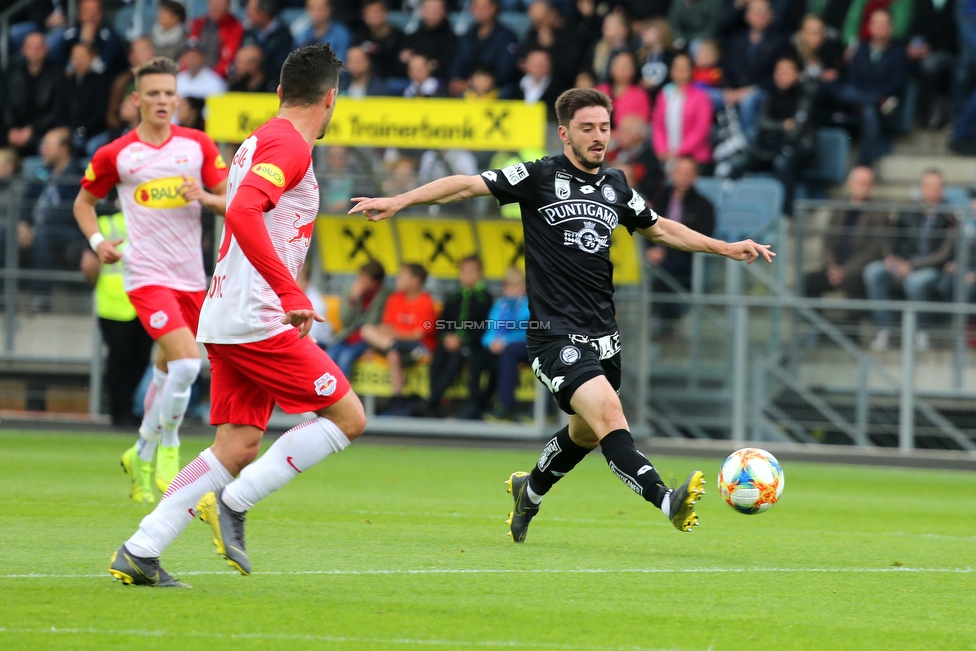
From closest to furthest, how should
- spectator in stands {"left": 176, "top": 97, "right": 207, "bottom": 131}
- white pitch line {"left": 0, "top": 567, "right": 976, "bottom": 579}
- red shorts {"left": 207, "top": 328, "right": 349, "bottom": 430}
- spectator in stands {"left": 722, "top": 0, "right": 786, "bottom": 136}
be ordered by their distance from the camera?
red shorts {"left": 207, "top": 328, "right": 349, "bottom": 430} → white pitch line {"left": 0, "top": 567, "right": 976, "bottom": 579} → spectator in stands {"left": 722, "top": 0, "right": 786, "bottom": 136} → spectator in stands {"left": 176, "top": 97, "right": 207, "bottom": 131}

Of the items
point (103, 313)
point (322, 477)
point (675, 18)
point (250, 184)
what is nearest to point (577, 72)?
point (675, 18)

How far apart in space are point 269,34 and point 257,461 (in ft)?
49.9

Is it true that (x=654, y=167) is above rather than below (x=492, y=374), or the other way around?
above

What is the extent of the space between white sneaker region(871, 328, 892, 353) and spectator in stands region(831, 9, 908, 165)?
9.07ft

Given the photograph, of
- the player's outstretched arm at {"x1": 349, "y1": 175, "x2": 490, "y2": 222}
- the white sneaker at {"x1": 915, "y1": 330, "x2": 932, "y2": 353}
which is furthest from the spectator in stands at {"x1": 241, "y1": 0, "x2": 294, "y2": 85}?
the player's outstretched arm at {"x1": 349, "y1": 175, "x2": 490, "y2": 222}

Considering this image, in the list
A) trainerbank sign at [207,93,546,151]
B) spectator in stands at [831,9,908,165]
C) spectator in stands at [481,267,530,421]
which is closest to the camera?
trainerbank sign at [207,93,546,151]

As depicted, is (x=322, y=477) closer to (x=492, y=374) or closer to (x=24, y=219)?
(x=492, y=374)

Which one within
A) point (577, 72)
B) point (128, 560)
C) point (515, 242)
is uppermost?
point (577, 72)

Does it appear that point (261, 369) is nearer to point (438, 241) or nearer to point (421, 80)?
point (438, 241)

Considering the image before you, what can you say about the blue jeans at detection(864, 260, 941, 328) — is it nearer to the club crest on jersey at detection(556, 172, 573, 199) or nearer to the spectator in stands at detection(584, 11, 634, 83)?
the spectator in stands at detection(584, 11, 634, 83)

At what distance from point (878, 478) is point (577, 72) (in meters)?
7.52

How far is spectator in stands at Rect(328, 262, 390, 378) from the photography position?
53.2 ft

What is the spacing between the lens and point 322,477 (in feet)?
38.0

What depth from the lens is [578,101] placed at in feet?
24.4
